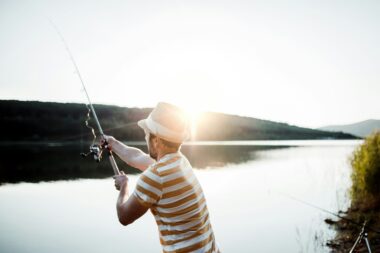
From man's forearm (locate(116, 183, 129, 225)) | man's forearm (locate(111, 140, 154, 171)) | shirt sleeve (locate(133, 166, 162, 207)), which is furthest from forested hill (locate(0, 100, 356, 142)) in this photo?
shirt sleeve (locate(133, 166, 162, 207))

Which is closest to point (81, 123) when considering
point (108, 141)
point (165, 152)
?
point (108, 141)

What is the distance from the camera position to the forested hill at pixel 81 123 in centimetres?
8769

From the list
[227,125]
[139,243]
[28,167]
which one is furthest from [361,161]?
[227,125]

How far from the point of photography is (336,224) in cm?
1178

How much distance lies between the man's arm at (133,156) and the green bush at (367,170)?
10.0m

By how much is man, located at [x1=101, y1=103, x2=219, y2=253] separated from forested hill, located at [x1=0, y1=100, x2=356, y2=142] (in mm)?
73571

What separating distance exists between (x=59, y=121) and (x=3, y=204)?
8164 centimetres

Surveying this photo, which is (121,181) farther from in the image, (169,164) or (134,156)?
(134,156)

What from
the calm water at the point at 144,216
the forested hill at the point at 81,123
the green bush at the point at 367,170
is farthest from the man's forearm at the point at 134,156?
the forested hill at the point at 81,123

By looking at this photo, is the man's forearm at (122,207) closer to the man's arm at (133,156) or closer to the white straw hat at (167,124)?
the white straw hat at (167,124)

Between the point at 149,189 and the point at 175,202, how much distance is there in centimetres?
19

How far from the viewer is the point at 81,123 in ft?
320

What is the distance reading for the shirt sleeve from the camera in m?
2.19

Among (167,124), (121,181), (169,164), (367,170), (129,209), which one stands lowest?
(367,170)
